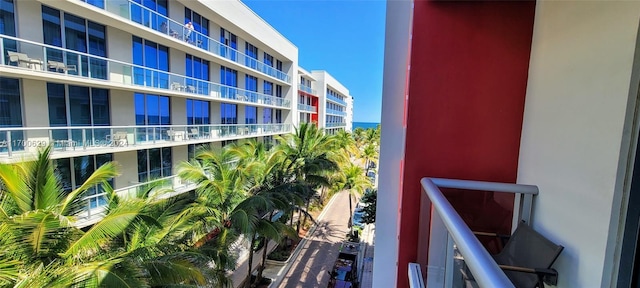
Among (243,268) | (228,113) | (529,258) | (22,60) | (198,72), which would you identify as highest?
(198,72)

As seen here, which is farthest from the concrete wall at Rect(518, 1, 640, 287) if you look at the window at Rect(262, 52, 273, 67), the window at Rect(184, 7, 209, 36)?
the window at Rect(262, 52, 273, 67)

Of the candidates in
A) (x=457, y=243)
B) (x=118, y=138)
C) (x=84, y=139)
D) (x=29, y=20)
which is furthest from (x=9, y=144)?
(x=457, y=243)

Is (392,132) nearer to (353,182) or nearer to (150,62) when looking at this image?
(150,62)

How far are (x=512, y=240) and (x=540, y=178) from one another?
0.59 metres

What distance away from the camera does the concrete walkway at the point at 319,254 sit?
11727mm

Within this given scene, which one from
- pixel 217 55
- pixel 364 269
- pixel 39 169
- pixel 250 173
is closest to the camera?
pixel 39 169

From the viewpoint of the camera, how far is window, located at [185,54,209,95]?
13951mm

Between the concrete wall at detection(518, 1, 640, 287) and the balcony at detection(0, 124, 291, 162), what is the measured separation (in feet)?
25.7

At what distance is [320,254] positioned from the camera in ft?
46.8

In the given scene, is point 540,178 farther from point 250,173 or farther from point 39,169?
point 250,173

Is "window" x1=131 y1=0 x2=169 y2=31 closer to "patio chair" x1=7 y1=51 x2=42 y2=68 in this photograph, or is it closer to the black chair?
"patio chair" x1=7 y1=51 x2=42 y2=68

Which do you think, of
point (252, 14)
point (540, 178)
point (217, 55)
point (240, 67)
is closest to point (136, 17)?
point (217, 55)

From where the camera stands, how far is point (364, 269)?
13.3m

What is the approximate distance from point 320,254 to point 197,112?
410 inches
